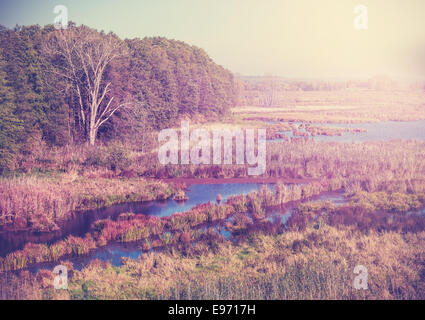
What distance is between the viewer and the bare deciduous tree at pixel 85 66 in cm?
2739

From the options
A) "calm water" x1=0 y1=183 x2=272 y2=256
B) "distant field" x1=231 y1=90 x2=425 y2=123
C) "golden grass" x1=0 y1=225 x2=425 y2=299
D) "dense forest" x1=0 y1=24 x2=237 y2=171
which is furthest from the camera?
"distant field" x1=231 y1=90 x2=425 y2=123

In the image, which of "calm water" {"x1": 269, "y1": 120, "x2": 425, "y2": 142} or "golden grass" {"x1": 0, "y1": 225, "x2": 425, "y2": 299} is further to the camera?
"calm water" {"x1": 269, "y1": 120, "x2": 425, "y2": 142}

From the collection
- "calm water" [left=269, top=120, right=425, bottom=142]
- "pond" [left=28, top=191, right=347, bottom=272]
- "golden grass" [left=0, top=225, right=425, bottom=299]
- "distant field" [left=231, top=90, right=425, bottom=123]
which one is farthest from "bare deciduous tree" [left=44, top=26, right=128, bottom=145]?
"distant field" [left=231, top=90, right=425, bottom=123]

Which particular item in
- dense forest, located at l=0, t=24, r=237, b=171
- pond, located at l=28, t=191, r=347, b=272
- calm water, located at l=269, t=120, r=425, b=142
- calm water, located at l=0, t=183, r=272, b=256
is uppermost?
dense forest, located at l=0, t=24, r=237, b=171

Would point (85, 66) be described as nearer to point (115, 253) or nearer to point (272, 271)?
point (115, 253)

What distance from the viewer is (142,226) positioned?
1364 cm

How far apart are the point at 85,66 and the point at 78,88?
70.2 inches

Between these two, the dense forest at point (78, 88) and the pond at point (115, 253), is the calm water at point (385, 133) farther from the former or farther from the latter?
the pond at point (115, 253)

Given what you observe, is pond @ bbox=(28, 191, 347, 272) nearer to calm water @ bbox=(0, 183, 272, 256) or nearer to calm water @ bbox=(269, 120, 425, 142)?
calm water @ bbox=(0, 183, 272, 256)

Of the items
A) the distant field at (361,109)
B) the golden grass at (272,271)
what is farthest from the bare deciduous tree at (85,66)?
the distant field at (361,109)

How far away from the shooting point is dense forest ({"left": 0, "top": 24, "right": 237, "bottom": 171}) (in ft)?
78.7

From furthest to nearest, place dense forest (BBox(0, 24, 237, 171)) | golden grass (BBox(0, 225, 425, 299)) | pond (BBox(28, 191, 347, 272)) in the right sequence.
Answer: dense forest (BBox(0, 24, 237, 171)), pond (BBox(28, 191, 347, 272)), golden grass (BBox(0, 225, 425, 299))

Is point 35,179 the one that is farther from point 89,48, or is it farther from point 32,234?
point 89,48
